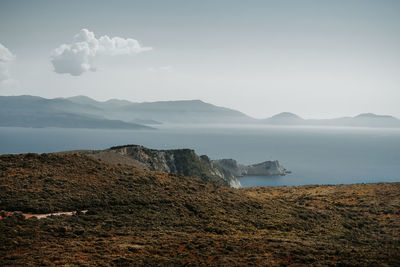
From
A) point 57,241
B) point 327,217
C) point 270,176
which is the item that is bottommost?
point 270,176

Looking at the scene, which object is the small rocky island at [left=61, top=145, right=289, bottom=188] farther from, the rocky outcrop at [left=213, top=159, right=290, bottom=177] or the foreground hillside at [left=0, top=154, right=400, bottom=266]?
the foreground hillside at [left=0, top=154, right=400, bottom=266]

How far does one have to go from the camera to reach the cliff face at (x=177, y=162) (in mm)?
76625

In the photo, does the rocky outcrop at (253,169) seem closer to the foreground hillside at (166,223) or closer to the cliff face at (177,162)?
the cliff face at (177,162)

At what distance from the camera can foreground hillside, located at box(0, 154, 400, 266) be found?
565 inches

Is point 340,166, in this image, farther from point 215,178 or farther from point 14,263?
point 14,263

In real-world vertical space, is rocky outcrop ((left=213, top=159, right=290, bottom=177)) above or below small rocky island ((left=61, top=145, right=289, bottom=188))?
below

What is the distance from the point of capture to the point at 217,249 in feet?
50.9

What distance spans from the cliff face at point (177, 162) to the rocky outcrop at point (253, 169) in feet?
123

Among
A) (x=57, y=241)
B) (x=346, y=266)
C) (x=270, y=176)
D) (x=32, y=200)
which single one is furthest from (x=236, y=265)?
(x=270, y=176)

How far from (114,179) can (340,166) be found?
181 m

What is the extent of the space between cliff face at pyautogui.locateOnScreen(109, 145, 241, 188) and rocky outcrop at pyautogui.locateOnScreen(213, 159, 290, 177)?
37580mm

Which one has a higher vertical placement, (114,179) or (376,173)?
(114,179)

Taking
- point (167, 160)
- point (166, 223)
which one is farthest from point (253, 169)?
point (166, 223)

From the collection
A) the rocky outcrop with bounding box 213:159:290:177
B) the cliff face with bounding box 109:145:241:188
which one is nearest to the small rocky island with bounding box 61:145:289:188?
the cliff face with bounding box 109:145:241:188
